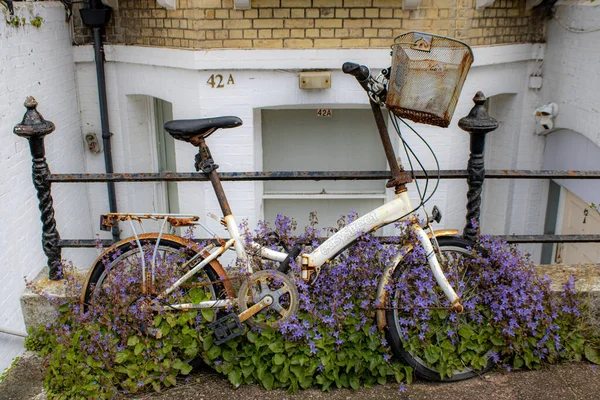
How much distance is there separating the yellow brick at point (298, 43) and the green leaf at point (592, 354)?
3.60m

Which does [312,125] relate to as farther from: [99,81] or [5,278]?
[5,278]

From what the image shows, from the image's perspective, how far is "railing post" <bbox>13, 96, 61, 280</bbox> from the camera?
303 cm

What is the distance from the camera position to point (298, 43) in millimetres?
5586

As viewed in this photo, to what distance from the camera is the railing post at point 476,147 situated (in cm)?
309

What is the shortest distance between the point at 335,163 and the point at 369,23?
1473 millimetres

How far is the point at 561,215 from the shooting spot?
661cm

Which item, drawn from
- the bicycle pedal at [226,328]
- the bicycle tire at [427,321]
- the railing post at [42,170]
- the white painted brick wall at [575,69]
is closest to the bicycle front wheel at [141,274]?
the bicycle pedal at [226,328]

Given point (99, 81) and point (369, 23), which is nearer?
point (369, 23)

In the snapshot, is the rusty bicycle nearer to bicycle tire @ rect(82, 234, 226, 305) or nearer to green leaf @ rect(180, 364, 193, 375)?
bicycle tire @ rect(82, 234, 226, 305)

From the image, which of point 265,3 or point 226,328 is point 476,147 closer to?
point 226,328

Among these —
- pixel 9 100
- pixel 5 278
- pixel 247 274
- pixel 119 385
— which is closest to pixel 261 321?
pixel 247 274

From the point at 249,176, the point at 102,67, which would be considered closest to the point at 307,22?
the point at 102,67

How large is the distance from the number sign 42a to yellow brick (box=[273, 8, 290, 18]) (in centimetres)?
71

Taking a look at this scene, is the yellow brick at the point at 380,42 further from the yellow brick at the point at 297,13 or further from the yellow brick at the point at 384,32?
the yellow brick at the point at 297,13
